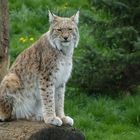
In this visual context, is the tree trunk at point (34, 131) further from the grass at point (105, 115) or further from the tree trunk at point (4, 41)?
the tree trunk at point (4, 41)

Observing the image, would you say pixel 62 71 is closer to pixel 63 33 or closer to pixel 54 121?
pixel 63 33

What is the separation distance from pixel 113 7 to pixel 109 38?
0.53 metres

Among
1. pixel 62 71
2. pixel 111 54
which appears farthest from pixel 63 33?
pixel 111 54

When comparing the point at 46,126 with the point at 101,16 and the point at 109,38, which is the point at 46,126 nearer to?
the point at 109,38

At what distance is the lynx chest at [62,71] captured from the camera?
8.03 m

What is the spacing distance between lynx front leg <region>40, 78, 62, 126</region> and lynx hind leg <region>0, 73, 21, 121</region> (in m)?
0.35

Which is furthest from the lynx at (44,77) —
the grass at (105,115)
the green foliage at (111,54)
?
the green foliage at (111,54)

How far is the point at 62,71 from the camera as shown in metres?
8.04

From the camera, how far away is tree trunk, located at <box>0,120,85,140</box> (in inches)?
310

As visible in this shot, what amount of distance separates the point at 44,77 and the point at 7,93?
1.67 ft

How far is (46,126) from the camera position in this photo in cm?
802

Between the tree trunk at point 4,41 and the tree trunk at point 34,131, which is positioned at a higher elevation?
the tree trunk at point 4,41

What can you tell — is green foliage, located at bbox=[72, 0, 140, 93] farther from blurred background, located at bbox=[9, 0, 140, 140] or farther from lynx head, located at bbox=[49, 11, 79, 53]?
lynx head, located at bbox=[49, 11, 79, 53]

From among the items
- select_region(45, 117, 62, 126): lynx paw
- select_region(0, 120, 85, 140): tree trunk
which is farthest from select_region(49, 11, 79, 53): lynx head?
select_region(0, 120, 85, 140): tree trunk
